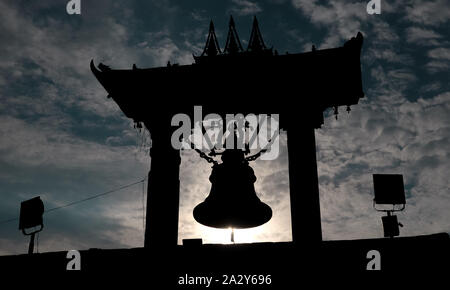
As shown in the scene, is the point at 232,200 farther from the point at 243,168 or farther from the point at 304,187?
the point at 304,187

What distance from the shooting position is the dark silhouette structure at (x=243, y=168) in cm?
470

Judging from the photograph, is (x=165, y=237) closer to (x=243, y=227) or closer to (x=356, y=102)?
(x=243, y=227)

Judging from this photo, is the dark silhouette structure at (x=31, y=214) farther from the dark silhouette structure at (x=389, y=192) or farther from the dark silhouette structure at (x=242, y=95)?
the dark silhouette structure at (x=389, y=192)

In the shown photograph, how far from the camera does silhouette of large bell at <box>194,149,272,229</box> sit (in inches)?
199

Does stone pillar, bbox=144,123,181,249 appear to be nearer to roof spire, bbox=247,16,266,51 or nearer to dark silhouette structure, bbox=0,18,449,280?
dark silhouette structure, bbox=0,18,449,280

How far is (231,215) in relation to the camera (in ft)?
16.5

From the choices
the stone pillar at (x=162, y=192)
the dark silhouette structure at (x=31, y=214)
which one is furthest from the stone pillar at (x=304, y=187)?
the dark silhouette structure at (x=31, y=214)

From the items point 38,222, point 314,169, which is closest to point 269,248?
point 314,169

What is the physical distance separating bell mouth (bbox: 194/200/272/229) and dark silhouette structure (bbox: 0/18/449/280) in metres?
0.01

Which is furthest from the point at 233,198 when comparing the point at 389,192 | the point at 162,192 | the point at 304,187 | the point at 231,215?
the point at 389,192

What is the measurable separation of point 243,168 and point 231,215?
65 cm

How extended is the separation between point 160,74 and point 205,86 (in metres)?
0.75

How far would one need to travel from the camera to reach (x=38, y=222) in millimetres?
8727

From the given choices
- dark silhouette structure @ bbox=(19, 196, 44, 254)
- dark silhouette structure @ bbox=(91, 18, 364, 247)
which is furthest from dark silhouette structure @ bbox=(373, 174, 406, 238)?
dark silhouette structure @ bbox=(19, 196, 44, 254)
